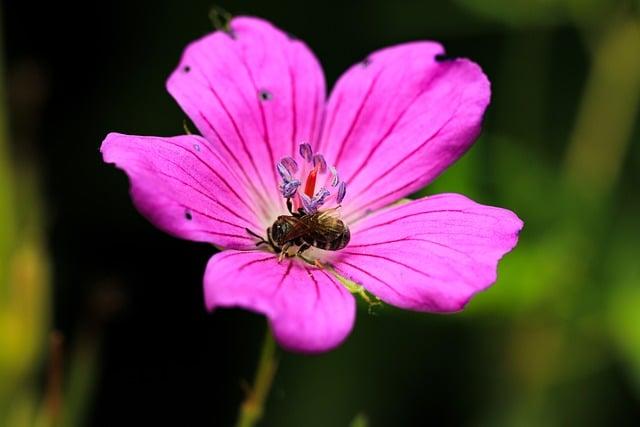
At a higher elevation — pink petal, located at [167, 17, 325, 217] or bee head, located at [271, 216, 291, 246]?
pink petal, located at [167, 17, 325, 217]

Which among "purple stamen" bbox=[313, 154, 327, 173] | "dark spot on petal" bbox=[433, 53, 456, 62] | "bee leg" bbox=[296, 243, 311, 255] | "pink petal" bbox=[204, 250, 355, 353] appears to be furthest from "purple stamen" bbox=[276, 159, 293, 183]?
"dark spot on petal" bbox=[433, 53, 456, 62]

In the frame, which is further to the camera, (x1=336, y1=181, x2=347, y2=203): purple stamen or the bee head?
(x1=336, y1=181, x2=347, y2=203): purple stamen

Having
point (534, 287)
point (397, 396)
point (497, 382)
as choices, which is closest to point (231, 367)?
point (397, 396)

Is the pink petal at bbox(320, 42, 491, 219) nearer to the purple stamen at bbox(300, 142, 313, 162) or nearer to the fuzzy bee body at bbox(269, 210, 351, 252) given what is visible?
the purple stamen at bbox(300, 142, 313, 162)

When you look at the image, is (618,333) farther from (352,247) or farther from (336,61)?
(336,61)

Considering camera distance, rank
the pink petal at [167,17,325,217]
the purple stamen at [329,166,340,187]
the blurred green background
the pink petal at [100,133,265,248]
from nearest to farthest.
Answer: the pink petal at [100,133,265,248] < the pink petal at [167,17,325,217] < the purple stamen at [329,166,340,187] < the blurred green background
